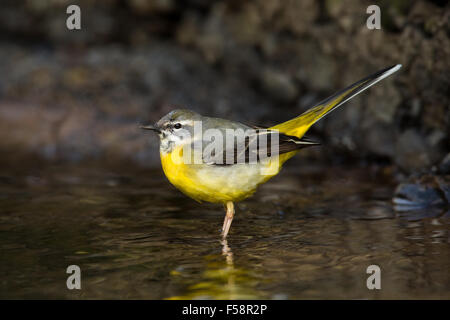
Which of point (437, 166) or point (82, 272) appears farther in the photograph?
point (437, 166)

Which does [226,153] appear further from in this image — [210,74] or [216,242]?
[210,74]

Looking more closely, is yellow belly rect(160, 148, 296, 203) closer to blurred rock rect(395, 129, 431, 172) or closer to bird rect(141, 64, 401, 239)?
bird rect(141, 64, 401, 239)

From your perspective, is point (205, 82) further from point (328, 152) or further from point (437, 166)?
point (437, 166)

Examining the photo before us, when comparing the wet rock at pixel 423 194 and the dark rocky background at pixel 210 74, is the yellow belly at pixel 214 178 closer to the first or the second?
the wet rock at pixel 423 194

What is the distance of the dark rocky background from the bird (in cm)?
204

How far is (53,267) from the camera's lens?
4.67 meters

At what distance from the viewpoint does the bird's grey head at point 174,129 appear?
19.7 ft

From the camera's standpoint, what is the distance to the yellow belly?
5.66 meters

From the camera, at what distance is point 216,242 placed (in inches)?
211

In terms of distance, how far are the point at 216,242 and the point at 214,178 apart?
2.03ft

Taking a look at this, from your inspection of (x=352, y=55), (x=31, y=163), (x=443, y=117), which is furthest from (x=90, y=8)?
(x=443, y=117)

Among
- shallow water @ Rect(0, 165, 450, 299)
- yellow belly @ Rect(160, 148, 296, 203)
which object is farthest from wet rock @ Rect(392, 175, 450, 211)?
yellow belly @ Rect(160, 148, 296, 203)

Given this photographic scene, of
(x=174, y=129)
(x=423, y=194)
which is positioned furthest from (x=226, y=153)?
(x=423, y=194)

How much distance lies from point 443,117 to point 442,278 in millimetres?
3703
